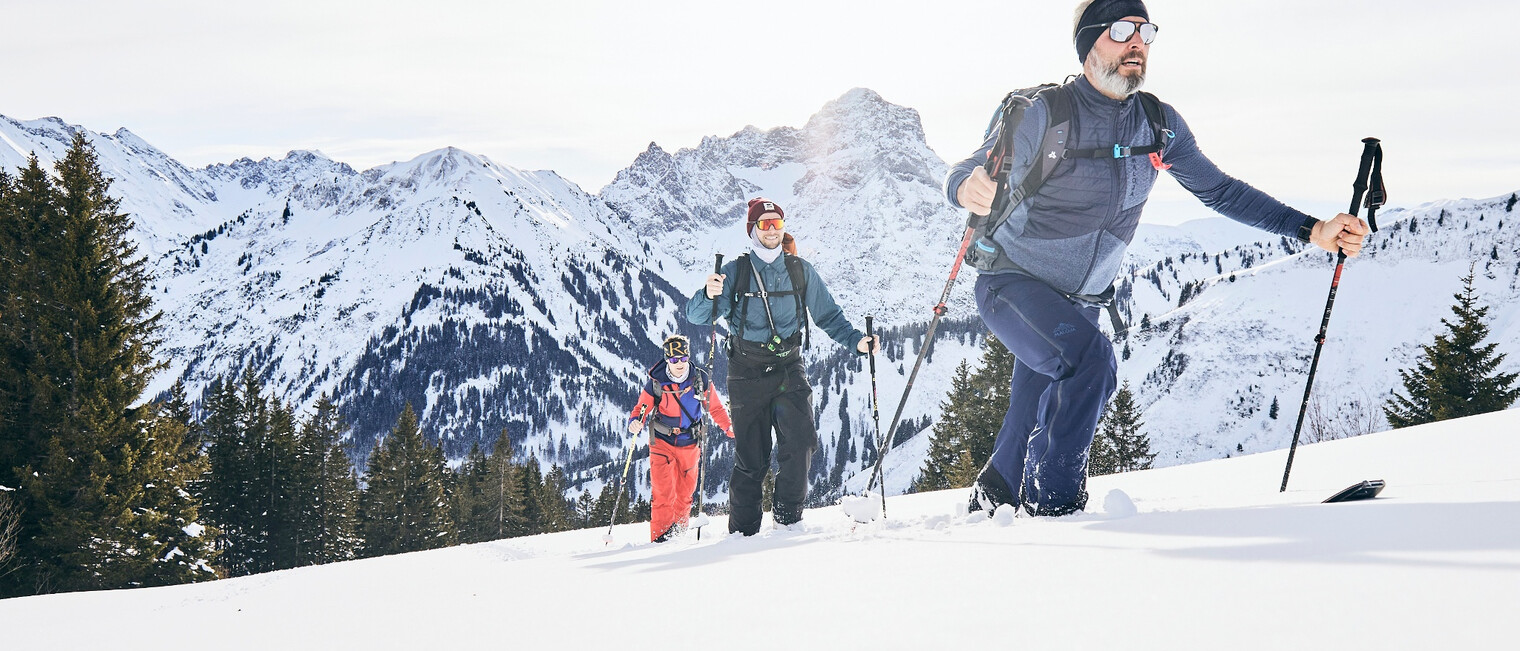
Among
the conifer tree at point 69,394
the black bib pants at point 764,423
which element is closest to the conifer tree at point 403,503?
the conifer tree at point 69,394

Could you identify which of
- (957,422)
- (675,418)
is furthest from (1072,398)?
(957,422)

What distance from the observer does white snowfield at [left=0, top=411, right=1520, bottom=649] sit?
1481 mm

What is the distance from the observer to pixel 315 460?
4125cm

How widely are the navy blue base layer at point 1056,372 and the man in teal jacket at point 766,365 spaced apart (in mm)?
2653

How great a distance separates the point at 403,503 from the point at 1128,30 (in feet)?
142

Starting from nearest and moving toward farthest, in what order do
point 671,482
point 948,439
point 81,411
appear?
1. point 671,482
2. point 81,411
3. point 948,439

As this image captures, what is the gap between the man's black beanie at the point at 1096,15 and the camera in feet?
14.6

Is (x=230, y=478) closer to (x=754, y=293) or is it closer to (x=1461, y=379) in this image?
(x=754, y=293)

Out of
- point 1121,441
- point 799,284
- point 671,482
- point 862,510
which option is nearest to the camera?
point 862,510

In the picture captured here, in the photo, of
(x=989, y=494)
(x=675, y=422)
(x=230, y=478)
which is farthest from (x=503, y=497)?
(x=989, y=494)

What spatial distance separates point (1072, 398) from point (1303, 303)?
180 meters

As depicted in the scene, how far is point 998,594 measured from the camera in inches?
77.5

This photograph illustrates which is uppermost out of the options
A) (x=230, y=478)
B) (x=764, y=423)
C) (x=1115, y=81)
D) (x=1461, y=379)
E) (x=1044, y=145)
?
(x=1115, y=81)

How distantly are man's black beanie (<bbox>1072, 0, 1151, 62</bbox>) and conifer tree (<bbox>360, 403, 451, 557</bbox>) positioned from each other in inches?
1655
